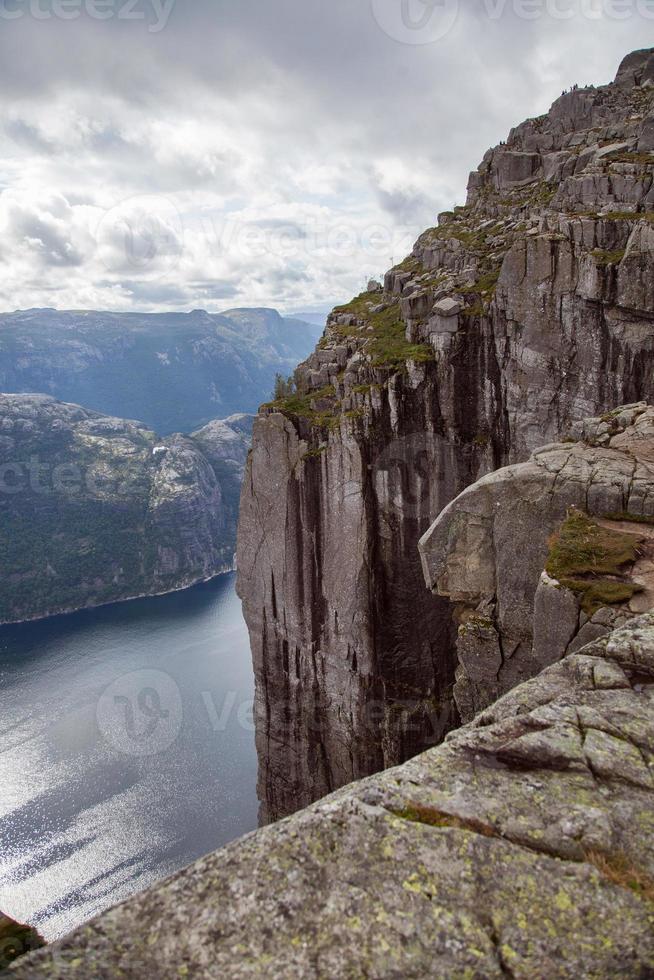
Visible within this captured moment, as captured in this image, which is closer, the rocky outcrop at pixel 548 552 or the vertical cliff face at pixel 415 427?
the rocky outcrop at pixel 548 552

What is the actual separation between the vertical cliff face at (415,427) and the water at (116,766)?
31106 millimetres

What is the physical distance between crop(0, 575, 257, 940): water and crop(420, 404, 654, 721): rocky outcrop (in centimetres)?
5641

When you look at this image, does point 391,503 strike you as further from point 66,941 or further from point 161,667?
point 161,667

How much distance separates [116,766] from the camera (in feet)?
277

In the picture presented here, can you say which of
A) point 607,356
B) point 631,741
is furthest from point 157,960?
point 607,356

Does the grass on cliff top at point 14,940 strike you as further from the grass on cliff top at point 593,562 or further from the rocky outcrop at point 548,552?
the grass on cliff top at point 593,562

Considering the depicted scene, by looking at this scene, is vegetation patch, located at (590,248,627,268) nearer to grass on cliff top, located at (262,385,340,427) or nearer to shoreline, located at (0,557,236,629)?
grass on cliff top, located at (262,385,340,427)

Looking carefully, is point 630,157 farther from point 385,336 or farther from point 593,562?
point 593,562

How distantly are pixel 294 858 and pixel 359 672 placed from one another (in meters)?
30.7

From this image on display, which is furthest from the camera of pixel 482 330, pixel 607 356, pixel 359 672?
pixel 359 672

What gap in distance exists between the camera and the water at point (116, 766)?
6581 cm

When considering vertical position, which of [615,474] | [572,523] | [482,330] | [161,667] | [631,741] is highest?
[482,330]

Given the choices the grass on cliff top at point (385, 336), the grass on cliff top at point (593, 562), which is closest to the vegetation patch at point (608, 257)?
the grass on cliff top at point (385, 336)

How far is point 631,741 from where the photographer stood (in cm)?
982
